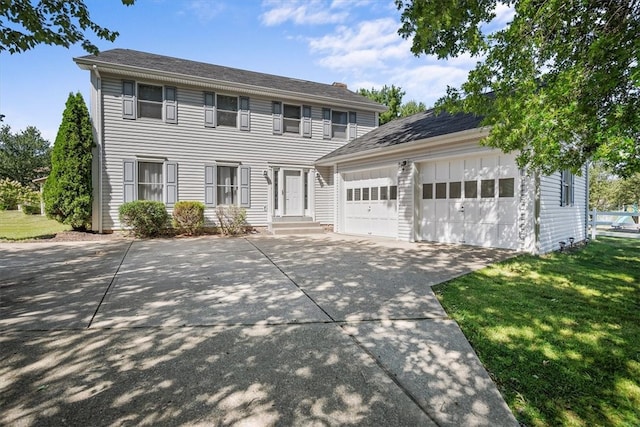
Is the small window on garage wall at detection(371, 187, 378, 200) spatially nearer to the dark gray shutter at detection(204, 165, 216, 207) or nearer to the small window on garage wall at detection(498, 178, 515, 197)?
the small window on garage wall at detection(498, 178, 515, 197)

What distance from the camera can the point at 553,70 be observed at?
14.2 ft

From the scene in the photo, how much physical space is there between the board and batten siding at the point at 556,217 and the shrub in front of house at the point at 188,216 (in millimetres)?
10111

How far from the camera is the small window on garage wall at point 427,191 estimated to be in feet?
31.1

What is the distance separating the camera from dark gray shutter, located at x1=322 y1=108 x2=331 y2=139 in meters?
14.2

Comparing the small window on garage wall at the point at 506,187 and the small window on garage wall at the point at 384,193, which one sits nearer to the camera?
the small window on garage wall at the point at 506,187

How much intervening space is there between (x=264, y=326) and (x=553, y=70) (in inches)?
195

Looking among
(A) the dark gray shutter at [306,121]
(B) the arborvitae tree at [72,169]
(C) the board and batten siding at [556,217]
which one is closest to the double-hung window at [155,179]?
(B) the arborvitae tree at [72,169]

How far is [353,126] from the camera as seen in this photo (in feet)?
48.7

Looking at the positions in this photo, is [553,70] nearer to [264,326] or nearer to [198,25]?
[264,326]

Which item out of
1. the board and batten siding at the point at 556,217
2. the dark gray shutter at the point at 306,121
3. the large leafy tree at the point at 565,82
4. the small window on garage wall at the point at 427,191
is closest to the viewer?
the large leafy tree at the point at 565,82

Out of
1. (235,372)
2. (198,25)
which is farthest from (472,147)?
(198,25)

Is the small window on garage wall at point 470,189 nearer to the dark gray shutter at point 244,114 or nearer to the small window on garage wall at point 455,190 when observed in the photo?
the small window on garage wall at point 455,190

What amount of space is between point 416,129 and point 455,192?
291 cm

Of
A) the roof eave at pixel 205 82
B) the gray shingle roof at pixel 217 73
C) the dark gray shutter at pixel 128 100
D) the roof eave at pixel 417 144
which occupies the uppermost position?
the gray shingle roof at pixel 217 73
